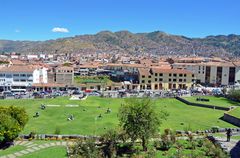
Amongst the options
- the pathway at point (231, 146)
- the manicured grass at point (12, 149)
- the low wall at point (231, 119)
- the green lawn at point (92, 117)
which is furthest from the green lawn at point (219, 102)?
the manicured grass at point (12, 149)

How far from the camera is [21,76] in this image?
9694 centimetres

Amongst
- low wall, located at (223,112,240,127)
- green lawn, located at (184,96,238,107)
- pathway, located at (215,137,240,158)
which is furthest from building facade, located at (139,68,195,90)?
pathway, located at (215,137,240,158)

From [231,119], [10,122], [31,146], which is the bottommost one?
[31,146]

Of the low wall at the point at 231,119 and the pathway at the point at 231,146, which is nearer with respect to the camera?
the pathway at the point at 231,146

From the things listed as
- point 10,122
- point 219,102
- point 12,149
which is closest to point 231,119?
point 219,102

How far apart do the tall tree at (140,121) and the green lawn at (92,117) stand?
30.0 ft

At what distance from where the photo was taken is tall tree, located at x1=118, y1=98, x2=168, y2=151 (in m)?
35.9

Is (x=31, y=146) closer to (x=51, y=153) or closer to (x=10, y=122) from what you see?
(x=10, y=122)

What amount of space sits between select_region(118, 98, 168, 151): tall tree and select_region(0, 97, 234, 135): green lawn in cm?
915

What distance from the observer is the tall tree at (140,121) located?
35.9 metres

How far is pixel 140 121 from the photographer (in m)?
36.1

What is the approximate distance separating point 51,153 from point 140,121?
35.1 ft

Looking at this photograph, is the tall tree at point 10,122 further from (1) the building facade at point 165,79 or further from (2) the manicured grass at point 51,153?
(1) the building facade at point 165,79

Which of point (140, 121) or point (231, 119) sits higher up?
point (140, 121)
